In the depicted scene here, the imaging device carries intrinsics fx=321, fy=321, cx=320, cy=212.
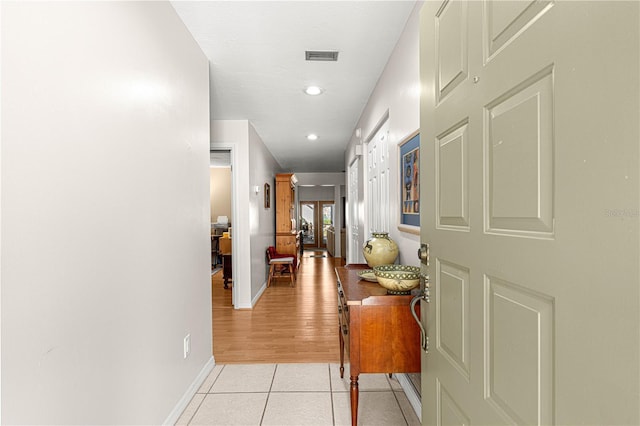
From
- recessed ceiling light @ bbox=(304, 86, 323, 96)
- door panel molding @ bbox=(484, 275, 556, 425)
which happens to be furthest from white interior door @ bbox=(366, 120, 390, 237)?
door panel molding @ bbox=(484, 275, 556, 425)

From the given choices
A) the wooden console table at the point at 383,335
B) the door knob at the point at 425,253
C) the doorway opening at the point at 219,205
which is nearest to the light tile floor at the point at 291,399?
the wooden console table at the point at 383,335

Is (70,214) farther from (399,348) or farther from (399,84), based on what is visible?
(399,84)

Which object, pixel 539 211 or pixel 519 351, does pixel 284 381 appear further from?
pixel 539 211

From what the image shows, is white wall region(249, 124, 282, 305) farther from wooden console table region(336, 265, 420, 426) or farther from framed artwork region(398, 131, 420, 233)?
wooden console table region(336, 265, 420, 426)

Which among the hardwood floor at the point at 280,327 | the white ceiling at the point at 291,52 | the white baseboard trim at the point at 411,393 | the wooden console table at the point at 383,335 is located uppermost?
the white ceiling at the point at 291,52

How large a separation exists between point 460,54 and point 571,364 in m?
0.79

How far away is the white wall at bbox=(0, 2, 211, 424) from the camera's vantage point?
0.86 m

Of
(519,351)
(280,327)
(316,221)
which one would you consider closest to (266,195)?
(280,327)

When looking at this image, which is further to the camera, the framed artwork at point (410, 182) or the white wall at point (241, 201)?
the white wall at point (241, 201)

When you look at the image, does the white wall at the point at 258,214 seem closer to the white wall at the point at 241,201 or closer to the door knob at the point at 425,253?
the white wall at the point at 241,201

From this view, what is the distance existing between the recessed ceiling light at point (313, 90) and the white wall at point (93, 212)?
1296 millimetres

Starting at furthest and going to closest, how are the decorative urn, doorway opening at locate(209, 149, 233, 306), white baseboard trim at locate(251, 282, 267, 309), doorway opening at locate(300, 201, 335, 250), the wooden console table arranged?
1. doorway opening at locate(300, 201, 335, 250)
2. doorway opening at locate(209, 149, 233, 306)
3. white baseboard trim at locate(251, 282, 267, 309)
4. the decorative urn
5. the wooden console table

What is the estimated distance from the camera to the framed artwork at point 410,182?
1871 millimetres

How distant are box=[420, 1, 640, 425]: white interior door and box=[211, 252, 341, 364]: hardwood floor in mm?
1928
